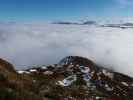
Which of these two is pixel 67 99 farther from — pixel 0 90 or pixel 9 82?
pixel 0 90

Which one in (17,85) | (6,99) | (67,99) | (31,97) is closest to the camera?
(6,99)

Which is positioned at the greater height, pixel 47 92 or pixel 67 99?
pixel 47 92

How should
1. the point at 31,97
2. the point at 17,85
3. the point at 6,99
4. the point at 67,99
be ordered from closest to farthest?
the point at 6,99
the point at 31,97
the point at 17,85
the point at 67,99

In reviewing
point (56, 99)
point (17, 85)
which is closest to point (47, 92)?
point (56, 99)

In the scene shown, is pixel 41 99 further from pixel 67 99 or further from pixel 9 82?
pixel 67 99

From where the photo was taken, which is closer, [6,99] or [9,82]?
[6,99]

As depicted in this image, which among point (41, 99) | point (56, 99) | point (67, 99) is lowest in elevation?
point (67, 99)

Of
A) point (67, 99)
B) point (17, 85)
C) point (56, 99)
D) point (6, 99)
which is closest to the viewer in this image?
point (6, 99)

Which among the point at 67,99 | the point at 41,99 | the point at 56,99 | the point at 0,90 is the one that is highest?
the point at 0,90

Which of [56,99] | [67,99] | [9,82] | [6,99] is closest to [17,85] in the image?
[9,82]

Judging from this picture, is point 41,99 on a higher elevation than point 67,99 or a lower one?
higher
